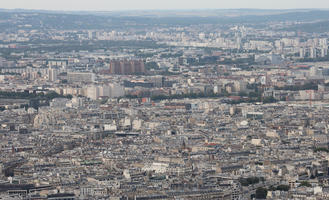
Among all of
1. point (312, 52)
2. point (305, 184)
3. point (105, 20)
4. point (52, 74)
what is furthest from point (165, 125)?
point (105, 20)

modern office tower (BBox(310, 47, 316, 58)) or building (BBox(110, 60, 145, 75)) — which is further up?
building (BBox(110, 60, 145, 75))

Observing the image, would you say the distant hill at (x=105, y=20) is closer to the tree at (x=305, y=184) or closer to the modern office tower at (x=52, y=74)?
the modern office tower at (x=52, y=74)

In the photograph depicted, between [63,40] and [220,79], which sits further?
[63,40]

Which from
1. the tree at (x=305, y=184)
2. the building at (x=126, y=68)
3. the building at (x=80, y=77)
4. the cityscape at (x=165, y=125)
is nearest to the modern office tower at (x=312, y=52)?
the cityscape at (x=165, y=125)

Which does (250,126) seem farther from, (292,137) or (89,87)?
(89,87)

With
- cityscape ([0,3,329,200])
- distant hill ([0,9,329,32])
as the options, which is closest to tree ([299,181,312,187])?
cityscape ([0,3,329,200])

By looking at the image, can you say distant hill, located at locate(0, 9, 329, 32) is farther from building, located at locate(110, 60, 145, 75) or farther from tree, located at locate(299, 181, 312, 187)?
tree, located at locate(299, 181, 312, 187)

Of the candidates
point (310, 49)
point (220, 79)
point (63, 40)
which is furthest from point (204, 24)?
point (220, 79)

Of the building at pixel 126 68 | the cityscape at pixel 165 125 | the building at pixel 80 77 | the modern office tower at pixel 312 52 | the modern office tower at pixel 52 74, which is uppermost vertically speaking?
the cityscape at pixel 165 125
